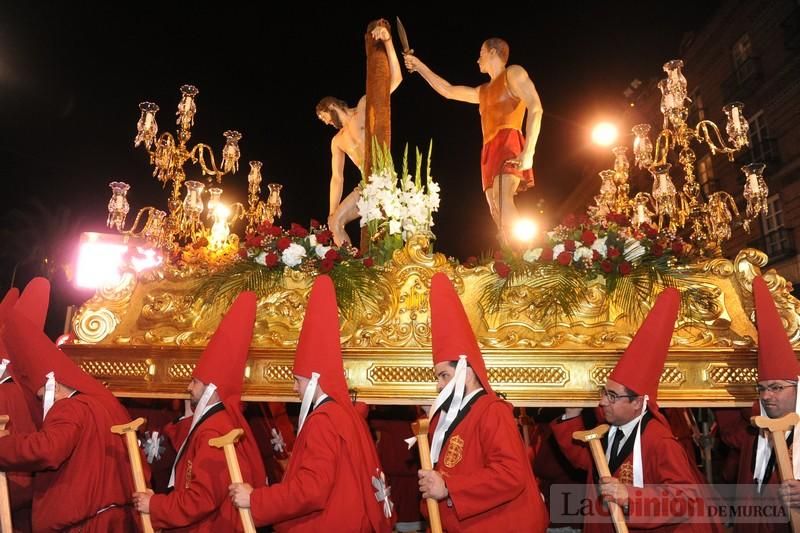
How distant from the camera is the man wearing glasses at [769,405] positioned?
3.10m

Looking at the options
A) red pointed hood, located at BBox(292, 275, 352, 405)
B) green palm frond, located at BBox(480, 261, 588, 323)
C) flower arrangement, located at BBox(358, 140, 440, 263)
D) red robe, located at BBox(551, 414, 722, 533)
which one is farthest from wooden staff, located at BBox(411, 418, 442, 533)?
flower arrangement, located at BBox(358, 140, 440, 263)

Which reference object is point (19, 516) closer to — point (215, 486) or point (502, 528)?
point (215, 486)

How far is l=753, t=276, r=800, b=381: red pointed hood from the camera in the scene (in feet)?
10.1

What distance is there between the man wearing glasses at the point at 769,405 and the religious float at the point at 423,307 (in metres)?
0.23

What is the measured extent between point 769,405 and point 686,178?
443 cm

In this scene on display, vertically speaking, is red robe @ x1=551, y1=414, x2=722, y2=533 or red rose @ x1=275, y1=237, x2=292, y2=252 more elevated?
red rose @ x1=275, y1=237, x2=292, y2=252

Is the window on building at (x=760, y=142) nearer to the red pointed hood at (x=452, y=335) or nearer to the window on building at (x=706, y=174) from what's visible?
the window on building at (x=706, y=174)

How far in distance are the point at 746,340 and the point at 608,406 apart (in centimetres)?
102

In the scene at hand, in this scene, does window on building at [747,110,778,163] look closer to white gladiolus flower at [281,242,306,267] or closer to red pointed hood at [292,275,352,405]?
white gladiolus flower at [281,242,306,267]

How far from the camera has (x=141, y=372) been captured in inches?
154

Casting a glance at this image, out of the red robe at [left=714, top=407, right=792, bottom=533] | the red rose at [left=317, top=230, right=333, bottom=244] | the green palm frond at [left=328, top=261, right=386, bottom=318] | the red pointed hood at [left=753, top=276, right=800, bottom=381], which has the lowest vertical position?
the red robe at [left=714, top=407, right=792, bottom=533]

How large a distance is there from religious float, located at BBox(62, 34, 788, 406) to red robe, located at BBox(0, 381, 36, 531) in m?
0.48

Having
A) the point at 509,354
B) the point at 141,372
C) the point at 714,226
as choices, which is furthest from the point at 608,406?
the point at 714,226

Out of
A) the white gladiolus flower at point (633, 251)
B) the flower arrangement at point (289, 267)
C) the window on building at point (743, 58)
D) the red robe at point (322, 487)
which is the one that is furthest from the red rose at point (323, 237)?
the window on building at point (743, 58)
